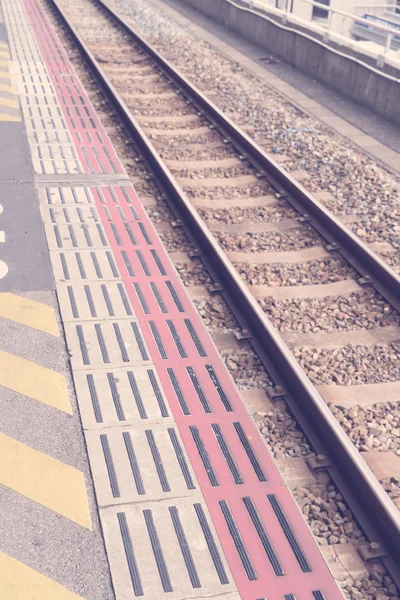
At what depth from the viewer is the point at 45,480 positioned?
13.8 ft

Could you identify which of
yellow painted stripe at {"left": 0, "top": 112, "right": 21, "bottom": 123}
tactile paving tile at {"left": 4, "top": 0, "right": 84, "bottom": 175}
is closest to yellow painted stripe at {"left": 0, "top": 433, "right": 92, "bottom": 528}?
tactile paving tile at {"left": 4, "top": 0, "right": 84, "bottom": 175}

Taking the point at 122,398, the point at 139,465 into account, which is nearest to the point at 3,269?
the point at 122,398

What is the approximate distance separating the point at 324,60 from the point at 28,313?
34.9ft

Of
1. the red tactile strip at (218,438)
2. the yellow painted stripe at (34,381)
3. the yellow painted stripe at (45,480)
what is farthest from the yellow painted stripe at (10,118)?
the yellow painted stripe at (45,480)

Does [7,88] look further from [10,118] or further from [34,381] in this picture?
[34,381]

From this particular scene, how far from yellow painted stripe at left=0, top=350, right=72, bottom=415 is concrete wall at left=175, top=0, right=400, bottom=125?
881cm

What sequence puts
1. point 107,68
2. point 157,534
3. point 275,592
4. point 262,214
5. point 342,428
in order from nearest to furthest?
1. point 275,592
2. point 157,534
3. point 342,428
4. point 262,214
5. point 107,68

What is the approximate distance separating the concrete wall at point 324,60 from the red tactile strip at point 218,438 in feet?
21.1

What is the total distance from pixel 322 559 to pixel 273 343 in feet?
6.31

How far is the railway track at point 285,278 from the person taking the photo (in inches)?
185

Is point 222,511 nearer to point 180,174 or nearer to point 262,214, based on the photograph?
point 262,214

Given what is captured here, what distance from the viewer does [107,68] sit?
14.5m

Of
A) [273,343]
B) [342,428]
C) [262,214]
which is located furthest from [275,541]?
[262,214]

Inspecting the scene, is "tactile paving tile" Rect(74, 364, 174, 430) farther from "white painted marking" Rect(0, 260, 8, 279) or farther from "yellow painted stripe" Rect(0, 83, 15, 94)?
"yellow painted stripe" Rect(0, 83, 15, 94)
